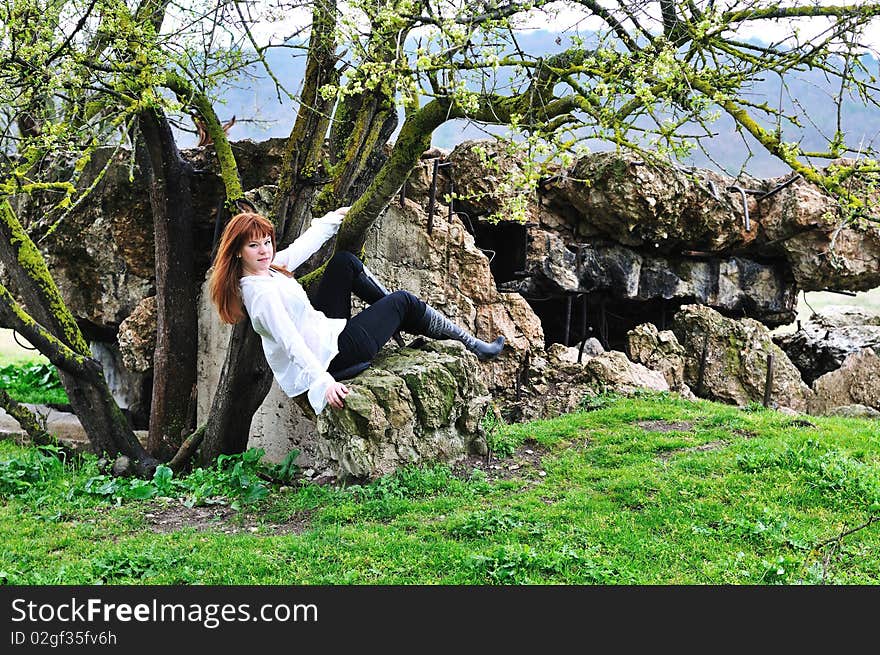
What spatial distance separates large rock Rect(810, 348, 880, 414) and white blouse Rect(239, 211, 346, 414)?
9.74 metres

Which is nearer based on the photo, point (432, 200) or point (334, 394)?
point (334, 394)

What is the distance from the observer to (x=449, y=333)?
26.6 ft

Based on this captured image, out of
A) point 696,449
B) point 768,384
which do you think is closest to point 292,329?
point 696,449

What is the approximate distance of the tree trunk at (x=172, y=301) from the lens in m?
9.80

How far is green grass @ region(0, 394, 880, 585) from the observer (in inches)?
208

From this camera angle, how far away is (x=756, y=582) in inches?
199

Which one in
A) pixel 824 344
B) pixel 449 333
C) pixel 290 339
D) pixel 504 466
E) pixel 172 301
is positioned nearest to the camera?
pixel 290 339

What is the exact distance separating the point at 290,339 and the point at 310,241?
5.01 ft

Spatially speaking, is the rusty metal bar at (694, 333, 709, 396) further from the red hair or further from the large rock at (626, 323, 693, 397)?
the red hair

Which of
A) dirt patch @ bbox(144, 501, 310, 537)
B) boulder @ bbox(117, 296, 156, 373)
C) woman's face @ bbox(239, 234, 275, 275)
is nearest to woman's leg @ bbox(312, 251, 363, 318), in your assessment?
woman's face @ bbox(239, 234, 275, 275)

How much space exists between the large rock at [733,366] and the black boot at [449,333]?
6.41m

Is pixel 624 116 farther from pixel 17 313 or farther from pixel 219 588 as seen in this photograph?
pixel 17 313

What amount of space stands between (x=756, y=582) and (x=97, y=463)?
735cm

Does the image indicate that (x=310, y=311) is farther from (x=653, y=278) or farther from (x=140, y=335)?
(x=653, y=278)
